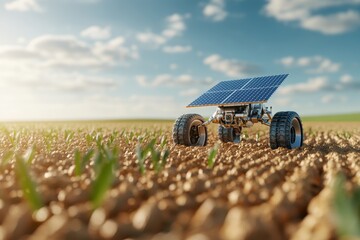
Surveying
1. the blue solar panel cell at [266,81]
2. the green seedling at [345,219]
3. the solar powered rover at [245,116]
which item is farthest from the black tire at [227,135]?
the green seedling at [345,219]

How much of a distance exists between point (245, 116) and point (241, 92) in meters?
0.79

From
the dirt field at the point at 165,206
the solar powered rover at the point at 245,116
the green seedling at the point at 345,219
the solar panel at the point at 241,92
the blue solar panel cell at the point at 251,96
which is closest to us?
the green seedling at the point at 345,219

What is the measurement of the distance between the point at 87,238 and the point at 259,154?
475cm

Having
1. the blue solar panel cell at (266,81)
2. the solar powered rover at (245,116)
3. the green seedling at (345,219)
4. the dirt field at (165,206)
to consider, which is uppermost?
the blue solar panel cell at (266,81)

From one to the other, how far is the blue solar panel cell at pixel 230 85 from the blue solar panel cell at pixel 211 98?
360 millimetres

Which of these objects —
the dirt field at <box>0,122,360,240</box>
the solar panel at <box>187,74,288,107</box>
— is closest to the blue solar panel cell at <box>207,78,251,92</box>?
the solar panel at <box>187,74,288,107</box>

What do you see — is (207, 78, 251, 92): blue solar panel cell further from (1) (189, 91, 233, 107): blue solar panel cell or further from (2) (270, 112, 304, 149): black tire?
(2) (270, 112, 304, 149): black tire

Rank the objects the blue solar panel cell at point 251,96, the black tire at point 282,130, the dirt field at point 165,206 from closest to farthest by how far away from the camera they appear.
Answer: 1. the dirt field at point 165,206
2. the black tire at point 282,130
3. the blue solar panel cell at point 251,96

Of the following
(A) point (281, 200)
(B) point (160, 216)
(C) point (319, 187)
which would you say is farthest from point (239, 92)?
(B) point (160, 216)

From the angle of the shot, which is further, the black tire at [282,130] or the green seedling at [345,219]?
the black tire at [282,130]

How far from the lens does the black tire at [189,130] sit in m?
8.52

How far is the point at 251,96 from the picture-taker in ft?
26.7

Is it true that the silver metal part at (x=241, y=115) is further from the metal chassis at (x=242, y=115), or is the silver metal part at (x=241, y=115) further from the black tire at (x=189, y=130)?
the black tire at (x=189, y=130)

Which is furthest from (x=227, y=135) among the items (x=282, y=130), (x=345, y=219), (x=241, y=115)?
(x=345, y=219)
